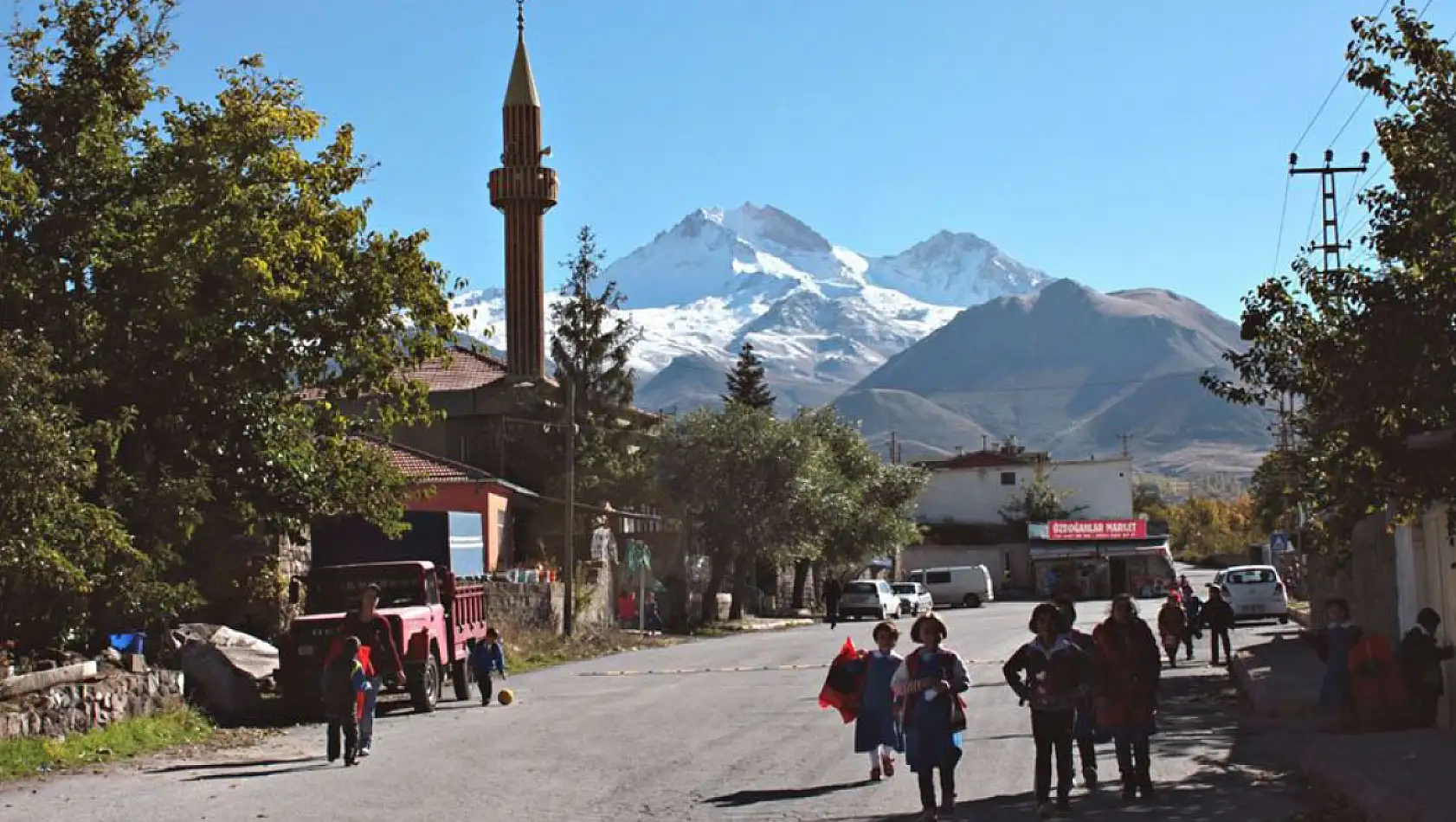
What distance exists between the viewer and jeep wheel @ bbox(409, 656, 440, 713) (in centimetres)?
2309

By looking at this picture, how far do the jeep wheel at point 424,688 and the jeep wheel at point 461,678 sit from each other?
143 cm

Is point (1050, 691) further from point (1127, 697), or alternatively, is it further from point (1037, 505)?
point (1037, 505)

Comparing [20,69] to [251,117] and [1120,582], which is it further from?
[1120,582]

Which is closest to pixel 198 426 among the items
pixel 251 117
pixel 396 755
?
pixel 251 117

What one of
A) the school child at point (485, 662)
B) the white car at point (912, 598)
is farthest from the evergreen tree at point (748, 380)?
A: the school child at point (485, 662)

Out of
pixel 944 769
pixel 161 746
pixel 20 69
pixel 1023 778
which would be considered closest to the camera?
pixel 944 769

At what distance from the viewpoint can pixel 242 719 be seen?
22.8 m

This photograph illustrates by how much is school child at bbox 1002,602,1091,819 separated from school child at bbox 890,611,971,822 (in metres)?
0.44

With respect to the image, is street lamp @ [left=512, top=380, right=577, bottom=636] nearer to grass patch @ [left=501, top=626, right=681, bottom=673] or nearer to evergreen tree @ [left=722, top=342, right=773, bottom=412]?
grass patch @ [left=501, top=626, right=681, bottom=673]

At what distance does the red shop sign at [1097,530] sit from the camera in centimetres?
9738

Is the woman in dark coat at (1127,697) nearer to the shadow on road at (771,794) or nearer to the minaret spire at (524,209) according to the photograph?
the shadow on road at (771,794)

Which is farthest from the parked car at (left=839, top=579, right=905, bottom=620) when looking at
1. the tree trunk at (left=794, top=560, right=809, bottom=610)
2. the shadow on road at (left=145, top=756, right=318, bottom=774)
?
the shadow on road at (left=145, top=756, right=318, bottom=774)

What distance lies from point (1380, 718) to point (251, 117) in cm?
1749

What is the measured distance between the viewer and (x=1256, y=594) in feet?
147
